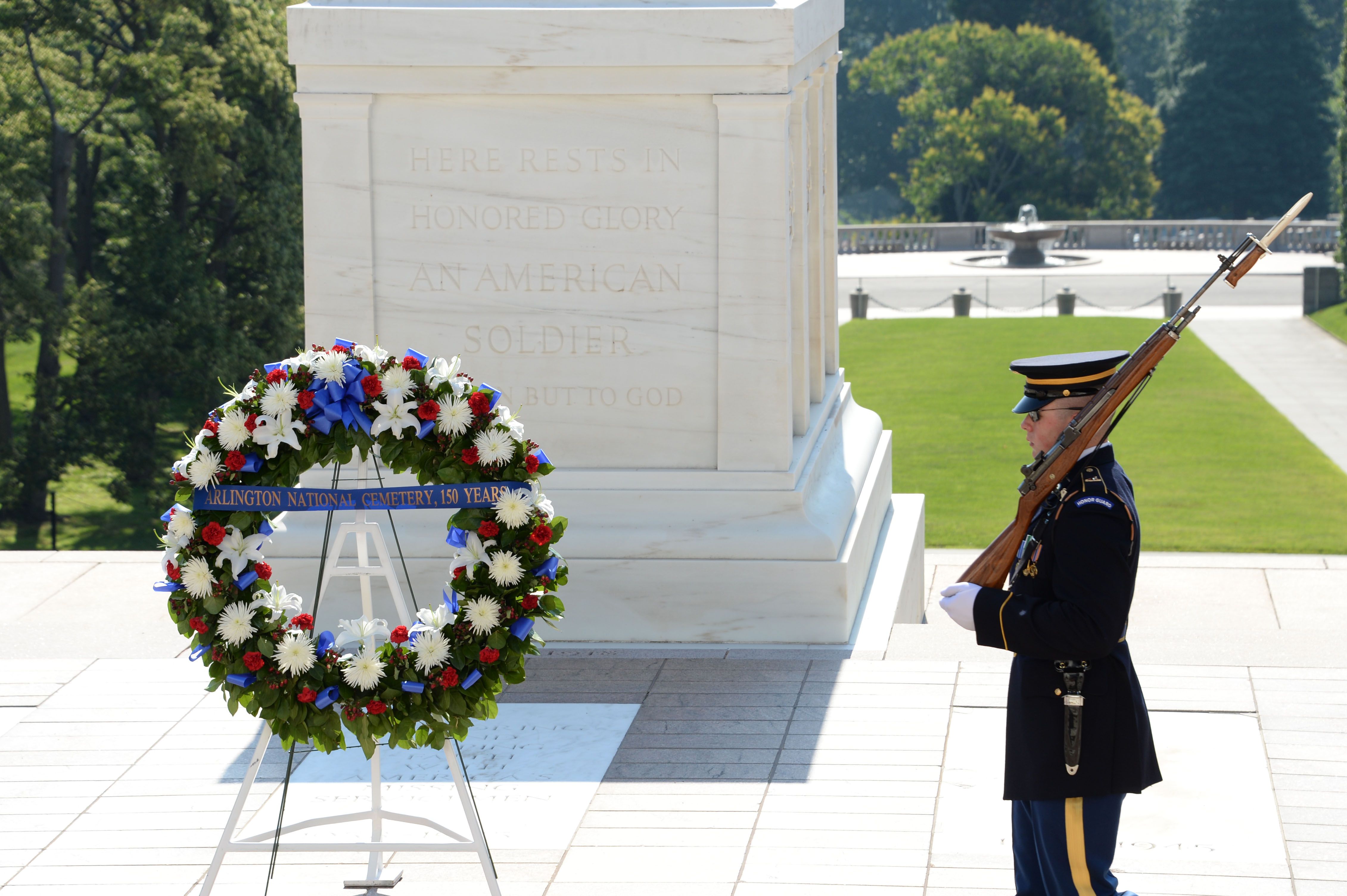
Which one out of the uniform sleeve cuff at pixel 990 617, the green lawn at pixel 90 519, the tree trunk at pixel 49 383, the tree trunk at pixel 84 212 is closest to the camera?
the uniform sleeve cuff at pixel 990 617

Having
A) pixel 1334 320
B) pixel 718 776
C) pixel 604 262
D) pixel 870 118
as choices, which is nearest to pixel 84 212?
pixel 604 262

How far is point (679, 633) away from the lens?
311 inches

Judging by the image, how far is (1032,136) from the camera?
175 ft

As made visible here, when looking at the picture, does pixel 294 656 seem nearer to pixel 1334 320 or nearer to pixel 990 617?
pixel 990 617

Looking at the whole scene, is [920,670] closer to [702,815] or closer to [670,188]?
[702,815]

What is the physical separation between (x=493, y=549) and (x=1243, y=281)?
3517 cm

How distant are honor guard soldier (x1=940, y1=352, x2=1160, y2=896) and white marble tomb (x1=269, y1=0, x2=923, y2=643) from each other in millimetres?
3470

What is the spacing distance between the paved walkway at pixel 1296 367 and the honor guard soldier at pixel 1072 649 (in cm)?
1243

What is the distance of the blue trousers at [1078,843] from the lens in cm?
419

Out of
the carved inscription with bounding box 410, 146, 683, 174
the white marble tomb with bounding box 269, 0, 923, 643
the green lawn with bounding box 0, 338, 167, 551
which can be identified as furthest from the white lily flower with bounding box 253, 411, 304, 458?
the green lawn with bounding box 0, 338, 167, 551

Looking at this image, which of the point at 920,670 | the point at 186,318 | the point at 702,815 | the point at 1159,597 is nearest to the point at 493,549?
the point at 702,815

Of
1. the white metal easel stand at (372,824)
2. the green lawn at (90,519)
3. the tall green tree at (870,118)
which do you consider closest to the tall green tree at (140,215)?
the green lawn at (90,519)

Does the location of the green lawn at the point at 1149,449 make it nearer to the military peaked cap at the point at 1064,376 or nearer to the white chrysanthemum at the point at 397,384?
the military peaked cap at the point at 1064,376

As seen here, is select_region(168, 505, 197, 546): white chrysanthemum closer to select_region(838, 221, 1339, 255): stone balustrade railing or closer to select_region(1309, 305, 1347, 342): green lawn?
select_region(1309, 305, 1347, 342): green lawn
